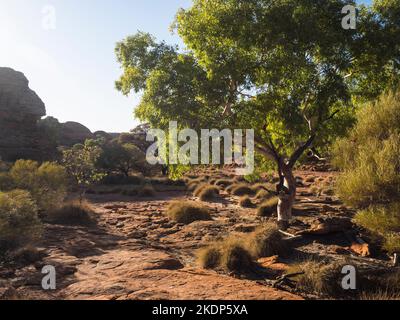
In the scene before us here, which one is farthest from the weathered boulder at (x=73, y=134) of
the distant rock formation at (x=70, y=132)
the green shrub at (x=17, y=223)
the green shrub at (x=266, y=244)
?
the green shrub at (x=266, y=244)

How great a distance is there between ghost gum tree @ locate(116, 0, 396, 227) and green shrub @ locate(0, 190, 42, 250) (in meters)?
5.20

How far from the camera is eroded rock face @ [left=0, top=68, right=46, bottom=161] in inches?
1394

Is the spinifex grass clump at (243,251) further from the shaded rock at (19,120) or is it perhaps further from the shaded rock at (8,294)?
the shaded rock at (19,120)

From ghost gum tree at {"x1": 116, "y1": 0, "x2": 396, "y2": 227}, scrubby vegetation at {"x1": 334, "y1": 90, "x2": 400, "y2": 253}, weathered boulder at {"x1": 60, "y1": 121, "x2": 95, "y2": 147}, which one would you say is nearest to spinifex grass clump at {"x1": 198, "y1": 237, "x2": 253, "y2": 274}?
scrubby vegetation at {"x1": 334, "y1": 90, "x2": 400, "y2": 253}

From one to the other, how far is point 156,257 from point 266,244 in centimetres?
350

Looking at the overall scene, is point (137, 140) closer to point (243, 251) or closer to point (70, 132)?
point (70, 132)

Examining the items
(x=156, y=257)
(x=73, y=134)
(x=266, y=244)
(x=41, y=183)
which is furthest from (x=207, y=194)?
(x=73, y=134)

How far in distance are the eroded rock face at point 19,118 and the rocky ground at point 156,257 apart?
20.1 meters

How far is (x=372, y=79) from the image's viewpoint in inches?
529

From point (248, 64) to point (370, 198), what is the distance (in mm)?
5540

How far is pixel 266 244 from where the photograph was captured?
1128cm

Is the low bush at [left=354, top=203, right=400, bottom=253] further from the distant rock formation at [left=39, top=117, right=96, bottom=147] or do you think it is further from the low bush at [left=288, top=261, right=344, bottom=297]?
the distant rock formation at [left=39, top=117, right=96, bottom=147]

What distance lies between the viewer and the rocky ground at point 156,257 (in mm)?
7754
